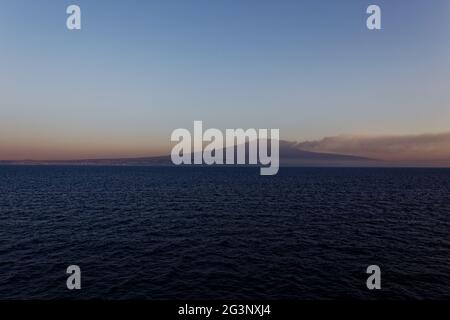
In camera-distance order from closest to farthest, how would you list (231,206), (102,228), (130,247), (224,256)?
(224,256), (130,247), (102,228), (231,206)

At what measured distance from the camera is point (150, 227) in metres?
46.0

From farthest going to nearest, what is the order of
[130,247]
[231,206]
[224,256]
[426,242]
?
[231,206]
[426,242]
[130,247]
[224,256]

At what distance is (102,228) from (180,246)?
15.8 m

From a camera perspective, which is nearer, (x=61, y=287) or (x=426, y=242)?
(x=61, y=287)

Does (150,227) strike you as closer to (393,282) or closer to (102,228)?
(102,228)

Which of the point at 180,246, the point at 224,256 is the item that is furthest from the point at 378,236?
the point at 180,246

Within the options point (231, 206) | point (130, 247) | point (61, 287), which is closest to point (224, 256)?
point (130, 247)

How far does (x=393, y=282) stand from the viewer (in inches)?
1054
